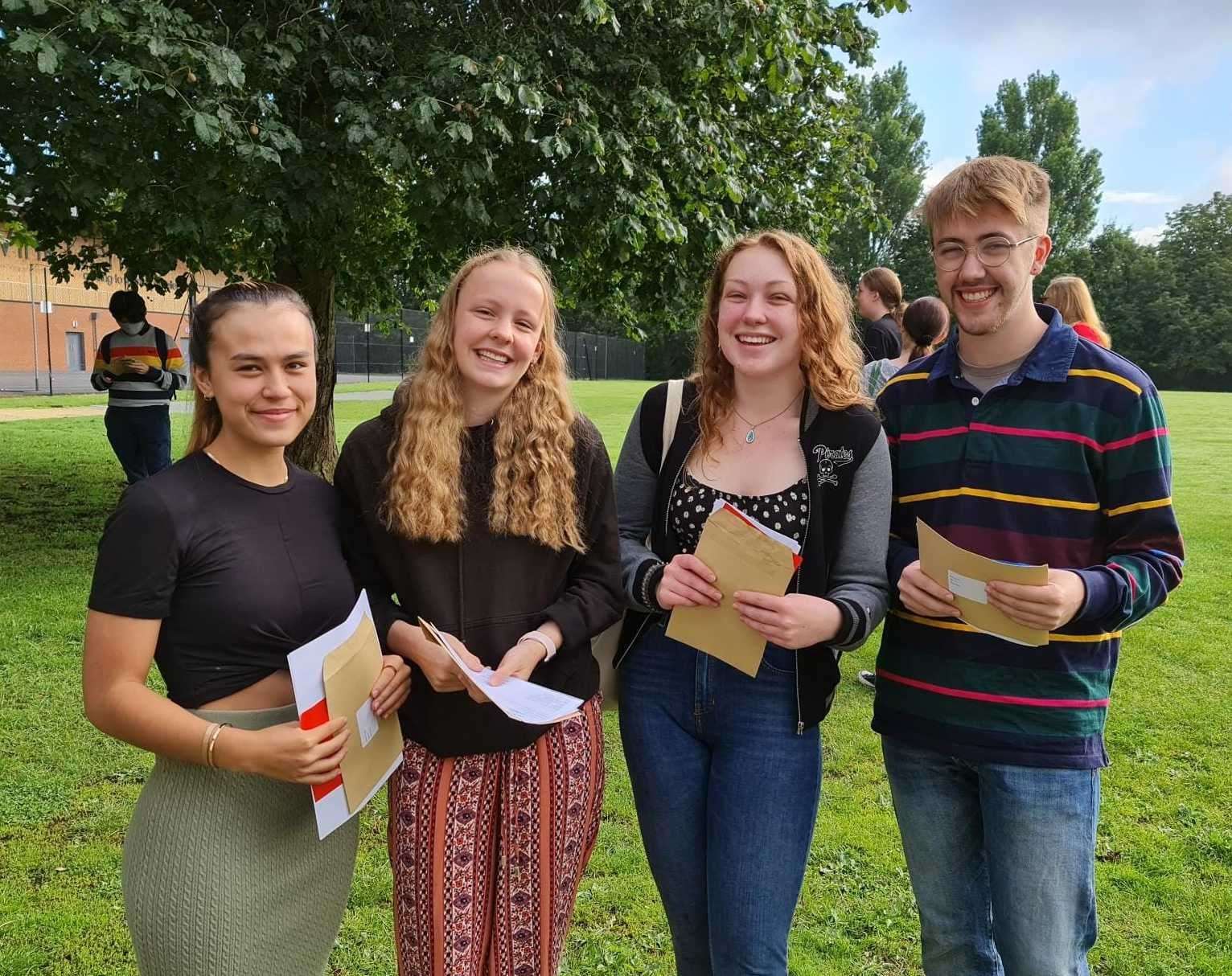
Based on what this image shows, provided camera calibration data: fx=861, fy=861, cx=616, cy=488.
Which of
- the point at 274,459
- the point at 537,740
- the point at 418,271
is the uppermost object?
the point at 418,271

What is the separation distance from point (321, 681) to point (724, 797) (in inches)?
38.3

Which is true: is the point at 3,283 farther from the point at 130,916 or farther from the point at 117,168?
the point at 130,916

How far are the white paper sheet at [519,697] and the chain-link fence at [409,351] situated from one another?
2706 centimetres

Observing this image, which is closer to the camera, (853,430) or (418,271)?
(853,430)

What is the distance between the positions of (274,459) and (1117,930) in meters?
3.28

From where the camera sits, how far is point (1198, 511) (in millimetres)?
11297

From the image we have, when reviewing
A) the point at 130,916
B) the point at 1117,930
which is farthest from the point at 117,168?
the point at 1117,930

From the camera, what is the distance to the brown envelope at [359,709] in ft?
5.36

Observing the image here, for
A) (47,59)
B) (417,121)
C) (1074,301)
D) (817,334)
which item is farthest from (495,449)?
(47,59)

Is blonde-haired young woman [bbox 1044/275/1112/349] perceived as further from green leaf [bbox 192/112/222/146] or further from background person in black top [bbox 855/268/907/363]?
green leaf [bbox 192/112/222/146]

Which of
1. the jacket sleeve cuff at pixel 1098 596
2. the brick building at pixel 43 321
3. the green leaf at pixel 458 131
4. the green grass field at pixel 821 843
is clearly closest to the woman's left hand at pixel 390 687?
the green grass field at pixel 821 843

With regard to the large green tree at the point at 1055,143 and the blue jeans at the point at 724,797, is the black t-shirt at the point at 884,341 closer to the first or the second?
the blue jeans at the point at 724,797

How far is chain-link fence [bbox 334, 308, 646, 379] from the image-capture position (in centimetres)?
4028

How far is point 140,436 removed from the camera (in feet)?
27.8
